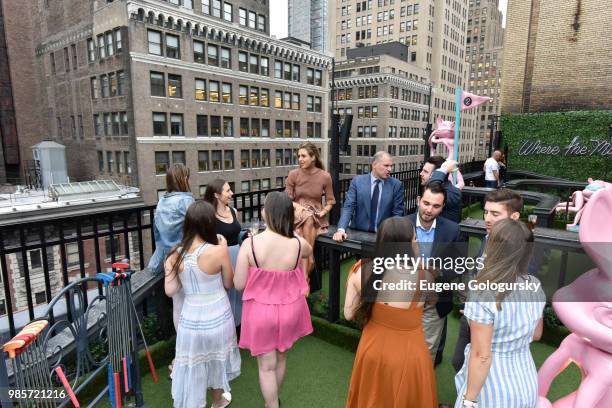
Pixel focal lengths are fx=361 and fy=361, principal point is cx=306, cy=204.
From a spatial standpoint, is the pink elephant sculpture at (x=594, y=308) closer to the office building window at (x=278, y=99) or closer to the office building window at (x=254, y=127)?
the office building window at (x=254, y=127)

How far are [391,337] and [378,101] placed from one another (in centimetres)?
6021

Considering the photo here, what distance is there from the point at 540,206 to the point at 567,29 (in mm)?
16179

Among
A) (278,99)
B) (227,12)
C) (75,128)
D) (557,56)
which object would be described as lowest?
(75,128)

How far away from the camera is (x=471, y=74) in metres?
114

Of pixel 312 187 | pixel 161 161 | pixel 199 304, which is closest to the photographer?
pixel 199 304

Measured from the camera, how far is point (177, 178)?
409 cm

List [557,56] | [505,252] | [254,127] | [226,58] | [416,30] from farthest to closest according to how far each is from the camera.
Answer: [416,30] → [254,127] → [226,58] → [557,56] → [505,252]

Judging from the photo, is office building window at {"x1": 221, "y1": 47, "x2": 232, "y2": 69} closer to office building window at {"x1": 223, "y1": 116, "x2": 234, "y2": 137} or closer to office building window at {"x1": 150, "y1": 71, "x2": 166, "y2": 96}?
office building window at {"x1": 223, "y1": 116, "x2": 234, "y2": 137}

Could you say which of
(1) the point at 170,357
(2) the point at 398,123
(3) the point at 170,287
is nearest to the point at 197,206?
(3) the point at 170,287

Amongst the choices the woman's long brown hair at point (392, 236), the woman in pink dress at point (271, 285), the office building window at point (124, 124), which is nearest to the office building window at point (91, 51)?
the office building window at point (124, 124)

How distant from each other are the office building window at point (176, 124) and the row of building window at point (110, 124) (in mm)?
3807

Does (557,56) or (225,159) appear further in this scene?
(225,159)

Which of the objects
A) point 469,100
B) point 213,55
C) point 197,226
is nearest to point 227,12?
point 213,55

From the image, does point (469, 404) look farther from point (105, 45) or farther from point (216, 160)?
point (105, 45)
